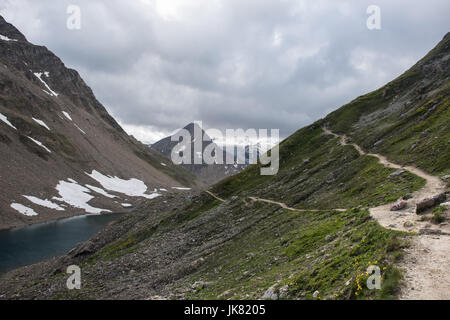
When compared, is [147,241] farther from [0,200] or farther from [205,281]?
[0,200]

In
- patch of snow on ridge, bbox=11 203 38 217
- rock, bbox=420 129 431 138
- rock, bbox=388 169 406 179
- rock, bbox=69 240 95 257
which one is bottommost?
rock, bbox=69 240 95 257

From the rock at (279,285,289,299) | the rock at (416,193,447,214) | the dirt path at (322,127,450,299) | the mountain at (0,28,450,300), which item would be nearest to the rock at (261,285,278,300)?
the mountain at (0,28,450,300)

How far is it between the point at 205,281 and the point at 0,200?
4910 inches

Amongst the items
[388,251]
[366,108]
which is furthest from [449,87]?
[388,251]

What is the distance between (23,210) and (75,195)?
38.1 metres

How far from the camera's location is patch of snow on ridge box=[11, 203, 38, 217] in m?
114

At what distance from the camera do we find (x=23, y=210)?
380ft

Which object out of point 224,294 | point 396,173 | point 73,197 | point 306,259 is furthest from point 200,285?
point 73,197

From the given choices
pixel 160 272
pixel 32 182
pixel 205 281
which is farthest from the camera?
pixel 32 182

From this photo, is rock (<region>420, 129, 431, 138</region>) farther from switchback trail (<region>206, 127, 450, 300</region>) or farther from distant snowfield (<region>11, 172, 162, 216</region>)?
distant snowfield (<region>11, 172, 162, 216</region>)

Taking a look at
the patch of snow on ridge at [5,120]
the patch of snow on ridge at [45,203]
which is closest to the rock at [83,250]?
the patch of snow on ridge at [45,203]

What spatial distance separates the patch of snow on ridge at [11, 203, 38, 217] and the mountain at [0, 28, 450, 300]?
60.1m

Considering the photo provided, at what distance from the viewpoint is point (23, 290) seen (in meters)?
48.7

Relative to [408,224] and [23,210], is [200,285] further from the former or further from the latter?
[23,210]
